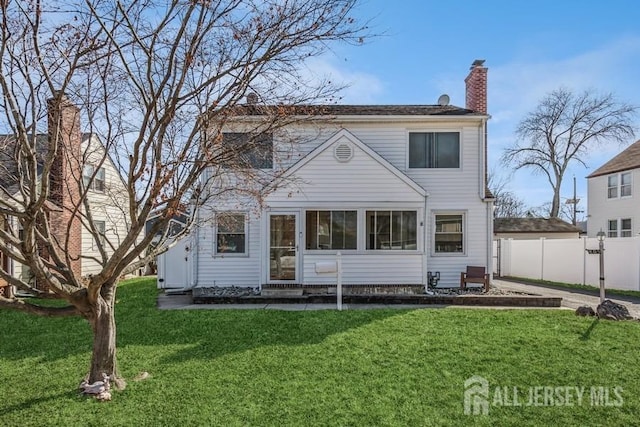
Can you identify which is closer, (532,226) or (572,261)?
(572,261)

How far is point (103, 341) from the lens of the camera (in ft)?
16.3

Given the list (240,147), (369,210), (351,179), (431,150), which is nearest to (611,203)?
(431,150)

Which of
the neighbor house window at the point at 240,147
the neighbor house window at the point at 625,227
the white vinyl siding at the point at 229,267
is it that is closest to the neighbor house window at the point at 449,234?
the white vinyl siding at the point at 229,267

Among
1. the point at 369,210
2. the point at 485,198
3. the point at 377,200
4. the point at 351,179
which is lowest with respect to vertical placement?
the point at 369,210

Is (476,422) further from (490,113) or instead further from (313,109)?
(490,113)

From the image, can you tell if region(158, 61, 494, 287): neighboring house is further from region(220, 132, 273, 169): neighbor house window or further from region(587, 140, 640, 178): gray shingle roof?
region(587, 140, 640, 178): gray shingle roof

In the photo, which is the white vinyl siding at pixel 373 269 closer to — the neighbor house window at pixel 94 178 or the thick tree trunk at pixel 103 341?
the neighbor house window at pixel 94 178

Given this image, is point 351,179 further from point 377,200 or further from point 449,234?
point 449,234

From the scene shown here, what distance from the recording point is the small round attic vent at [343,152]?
11305 mm

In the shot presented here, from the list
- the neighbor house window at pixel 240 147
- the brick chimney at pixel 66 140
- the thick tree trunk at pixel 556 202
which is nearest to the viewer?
the brick chimney at pixel 66 140

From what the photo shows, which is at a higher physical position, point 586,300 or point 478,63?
point 478,63

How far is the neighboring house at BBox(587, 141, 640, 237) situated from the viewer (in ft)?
70.2

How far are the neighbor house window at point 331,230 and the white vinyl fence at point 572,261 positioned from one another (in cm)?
929

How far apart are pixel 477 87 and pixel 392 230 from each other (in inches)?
255
